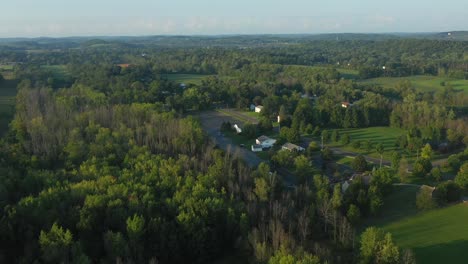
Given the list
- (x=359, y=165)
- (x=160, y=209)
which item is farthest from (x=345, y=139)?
(x=160, y=209)

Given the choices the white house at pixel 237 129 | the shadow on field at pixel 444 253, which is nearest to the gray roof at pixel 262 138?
the white house at pixel 237 129

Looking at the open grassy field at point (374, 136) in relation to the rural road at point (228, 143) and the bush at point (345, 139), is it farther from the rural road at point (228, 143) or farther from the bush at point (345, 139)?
the rural road at point (228, 143)

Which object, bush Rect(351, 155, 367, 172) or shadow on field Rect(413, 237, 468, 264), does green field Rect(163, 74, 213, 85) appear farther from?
shadow on field Rect(413, 237, 468, 264)

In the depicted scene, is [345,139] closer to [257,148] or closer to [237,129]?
[257,148]

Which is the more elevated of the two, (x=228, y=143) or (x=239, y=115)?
(x=239, y=115)

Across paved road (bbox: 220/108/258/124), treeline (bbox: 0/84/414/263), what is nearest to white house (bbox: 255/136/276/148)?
treeline (bbox: 0/84/414/263)

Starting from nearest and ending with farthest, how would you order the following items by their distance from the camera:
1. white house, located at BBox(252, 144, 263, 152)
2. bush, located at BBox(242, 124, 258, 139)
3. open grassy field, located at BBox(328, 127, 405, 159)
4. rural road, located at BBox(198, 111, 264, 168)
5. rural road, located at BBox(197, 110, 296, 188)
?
rural road, located at BBox(197, 110, 296, 188) < rural road, located at BBox(198, 111, 264, 168) < open grassy field, located at BBox(328, 127, 405, 159) < white house, located at BBox(252, 144, 263, 152) < bush, located at BBox(242, 124, 258, 139)
